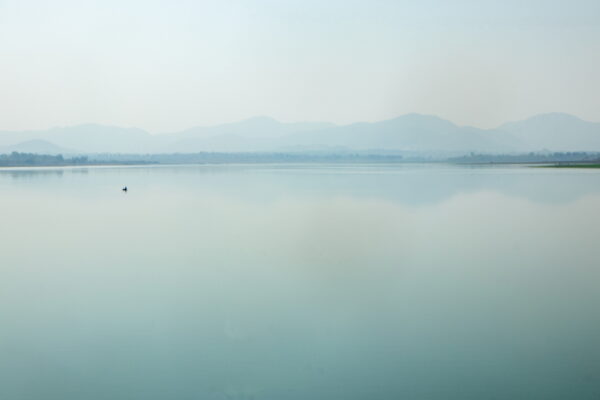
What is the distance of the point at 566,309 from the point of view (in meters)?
5.41

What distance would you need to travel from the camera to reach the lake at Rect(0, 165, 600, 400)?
12.7 feet

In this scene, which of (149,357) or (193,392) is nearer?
(193,392)

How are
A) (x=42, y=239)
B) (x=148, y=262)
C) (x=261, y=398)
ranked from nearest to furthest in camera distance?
(x=261, y=398)
(x=148, y=262)
(x=42, y=239)

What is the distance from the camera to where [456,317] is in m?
5.15

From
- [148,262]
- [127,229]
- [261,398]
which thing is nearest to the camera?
[261,398]

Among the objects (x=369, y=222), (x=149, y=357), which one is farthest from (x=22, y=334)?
(x=369, y=222)

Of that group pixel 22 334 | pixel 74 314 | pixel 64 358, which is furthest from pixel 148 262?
pixel 64 358

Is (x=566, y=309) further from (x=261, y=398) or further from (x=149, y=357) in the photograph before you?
Answer: (x=149, y=357)

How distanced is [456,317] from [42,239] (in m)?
8.17

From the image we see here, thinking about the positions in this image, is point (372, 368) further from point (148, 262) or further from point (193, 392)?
point (148, 262)

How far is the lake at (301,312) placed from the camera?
3.88 metres

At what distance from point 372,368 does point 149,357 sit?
180 cm

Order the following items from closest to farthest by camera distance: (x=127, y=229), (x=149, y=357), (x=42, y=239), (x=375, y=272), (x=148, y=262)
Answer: (x=149, y=357) < (x=375, y=272) < (x=148, y=262) < (x=42, y=239) < (x=127, y=229)

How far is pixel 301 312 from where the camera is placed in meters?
5.46
